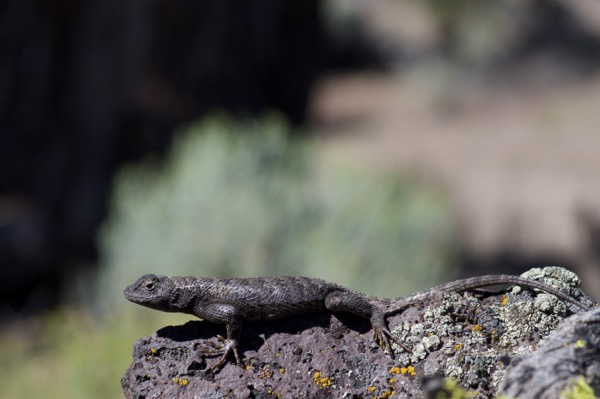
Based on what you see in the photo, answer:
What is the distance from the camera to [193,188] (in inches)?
384

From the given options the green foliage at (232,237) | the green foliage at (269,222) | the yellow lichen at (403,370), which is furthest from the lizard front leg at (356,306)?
the green foliage at (269,222)

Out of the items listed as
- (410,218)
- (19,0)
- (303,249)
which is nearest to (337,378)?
(303,249)

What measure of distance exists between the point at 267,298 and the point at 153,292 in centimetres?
55

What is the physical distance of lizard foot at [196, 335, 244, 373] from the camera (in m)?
3.37

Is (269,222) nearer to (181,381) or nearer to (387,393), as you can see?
(181,381)

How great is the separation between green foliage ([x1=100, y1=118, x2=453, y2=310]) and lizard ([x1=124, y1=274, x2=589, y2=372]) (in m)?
4.87

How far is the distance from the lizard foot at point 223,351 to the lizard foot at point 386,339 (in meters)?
0.53

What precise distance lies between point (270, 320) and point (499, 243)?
12200mm

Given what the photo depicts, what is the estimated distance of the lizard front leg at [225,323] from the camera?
11.2 feet

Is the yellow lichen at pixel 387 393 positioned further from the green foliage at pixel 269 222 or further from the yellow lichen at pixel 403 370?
the green foliage at pixel 269 222

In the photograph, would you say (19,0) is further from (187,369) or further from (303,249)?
(187,369)

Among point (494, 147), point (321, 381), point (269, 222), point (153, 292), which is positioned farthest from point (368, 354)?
point (494, 147)

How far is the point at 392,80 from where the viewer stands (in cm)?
2814

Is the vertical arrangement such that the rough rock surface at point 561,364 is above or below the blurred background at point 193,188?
below
